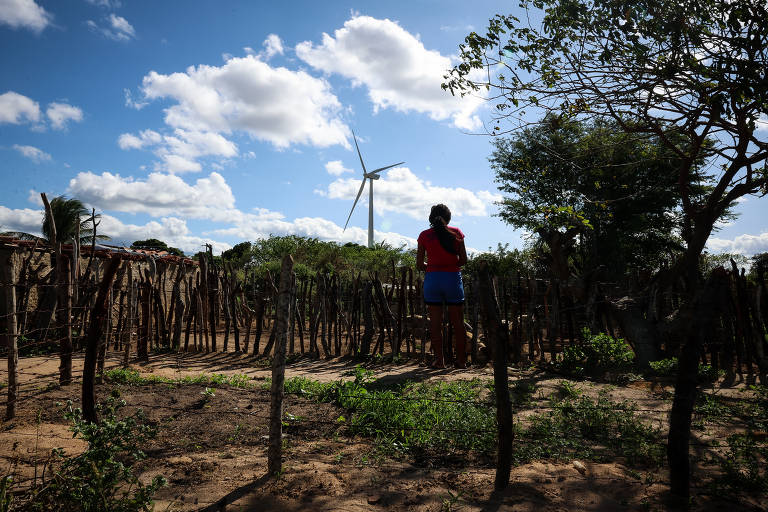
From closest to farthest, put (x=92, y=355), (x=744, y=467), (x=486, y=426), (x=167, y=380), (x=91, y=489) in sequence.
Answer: (x=91, y=489)
(x=744, y=467)
(x=92, y=355)
(x=486, y=426)
(x=167, y=380)

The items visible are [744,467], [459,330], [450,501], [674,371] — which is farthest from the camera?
[459,330]

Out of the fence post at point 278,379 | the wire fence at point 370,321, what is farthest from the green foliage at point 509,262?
the fence post at point 278,379

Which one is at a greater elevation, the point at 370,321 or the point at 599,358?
the point at 370,321

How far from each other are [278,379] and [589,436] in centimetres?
234

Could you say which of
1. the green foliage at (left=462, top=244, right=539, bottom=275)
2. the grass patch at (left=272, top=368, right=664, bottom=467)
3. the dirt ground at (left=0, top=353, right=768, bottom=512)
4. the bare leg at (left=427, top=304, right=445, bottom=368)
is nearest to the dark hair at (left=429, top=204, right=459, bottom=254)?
the bare leg at (left=427, top=304, right=445, bottom=368)

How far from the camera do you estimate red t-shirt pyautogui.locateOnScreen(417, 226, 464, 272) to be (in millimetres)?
5730

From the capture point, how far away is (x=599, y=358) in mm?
5832

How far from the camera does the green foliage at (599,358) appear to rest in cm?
580

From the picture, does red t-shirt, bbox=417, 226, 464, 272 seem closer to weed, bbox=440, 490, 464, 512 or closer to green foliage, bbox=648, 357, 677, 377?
green foliage, bbox=648, 357, 677, 377

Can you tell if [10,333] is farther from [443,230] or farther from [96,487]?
[443,230]

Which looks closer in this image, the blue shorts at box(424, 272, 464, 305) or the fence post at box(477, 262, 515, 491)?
the fence post at box(477, 262, 515, 491)

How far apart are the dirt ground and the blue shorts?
2.03m

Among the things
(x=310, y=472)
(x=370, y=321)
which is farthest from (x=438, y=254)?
(x=310, y=472)

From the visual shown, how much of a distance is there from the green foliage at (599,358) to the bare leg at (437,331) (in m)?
1.49
